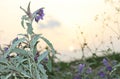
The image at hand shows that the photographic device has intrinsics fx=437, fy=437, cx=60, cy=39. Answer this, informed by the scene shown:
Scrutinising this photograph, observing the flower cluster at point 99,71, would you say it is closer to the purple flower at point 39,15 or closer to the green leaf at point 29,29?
the purple flower at point 39,15

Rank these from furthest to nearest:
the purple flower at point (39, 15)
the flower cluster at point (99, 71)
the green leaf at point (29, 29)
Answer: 1. the flower cluster at point (99, 71)
2. the purple flower at point (39, 15)
3. the green leaf at point (29, 29)

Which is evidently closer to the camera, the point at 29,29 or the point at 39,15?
the point at 29,29

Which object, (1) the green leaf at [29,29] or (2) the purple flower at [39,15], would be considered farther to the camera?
(2) the purple flower at [39,15]

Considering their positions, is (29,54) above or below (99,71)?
above

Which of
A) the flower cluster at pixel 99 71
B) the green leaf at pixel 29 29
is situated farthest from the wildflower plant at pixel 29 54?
the flower cluster at pixel 99 71

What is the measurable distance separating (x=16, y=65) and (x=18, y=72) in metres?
0.08

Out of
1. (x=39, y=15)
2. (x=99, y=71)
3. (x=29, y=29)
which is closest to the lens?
(x=29, y=29)

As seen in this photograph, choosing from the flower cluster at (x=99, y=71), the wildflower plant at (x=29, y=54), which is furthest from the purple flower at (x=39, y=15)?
the flower cluster at (x=99, y=71)

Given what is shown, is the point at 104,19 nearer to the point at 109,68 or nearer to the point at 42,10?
the point at 109,68

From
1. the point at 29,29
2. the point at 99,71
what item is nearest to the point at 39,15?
the point at 29,29

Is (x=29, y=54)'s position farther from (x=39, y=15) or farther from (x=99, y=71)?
(x=99, y=71)

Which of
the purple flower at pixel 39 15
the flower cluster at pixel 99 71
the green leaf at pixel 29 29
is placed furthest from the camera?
the flower cluster at pixel 99 71

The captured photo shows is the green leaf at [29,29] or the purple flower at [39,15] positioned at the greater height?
the purple flower at [39,15]

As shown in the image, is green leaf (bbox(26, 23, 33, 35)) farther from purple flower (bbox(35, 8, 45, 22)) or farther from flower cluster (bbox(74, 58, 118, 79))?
flower cluster (bbox(74, 58, 118, 79))
